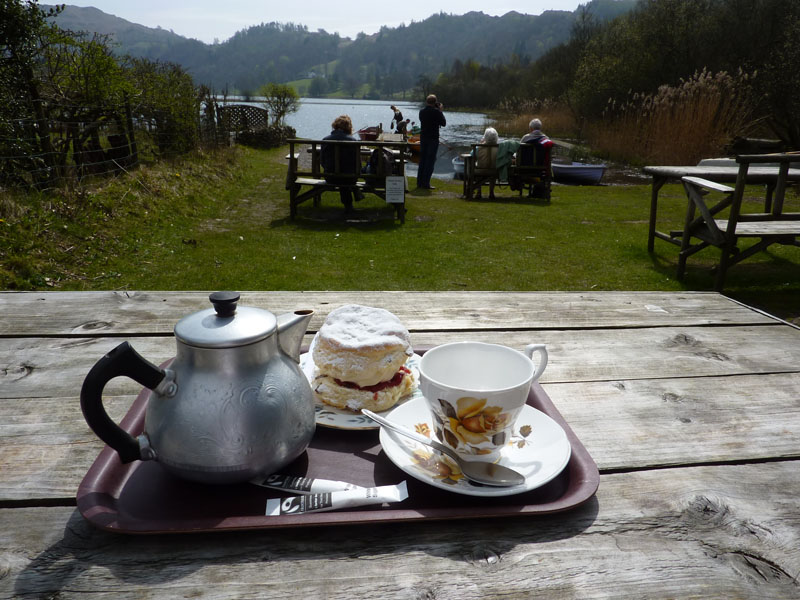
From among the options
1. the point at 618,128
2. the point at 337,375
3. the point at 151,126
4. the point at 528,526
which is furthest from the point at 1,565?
the point at 618,128

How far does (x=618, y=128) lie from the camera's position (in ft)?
48.2

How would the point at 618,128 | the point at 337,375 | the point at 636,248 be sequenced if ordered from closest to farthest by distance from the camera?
Result: the point at 337,375 → the point at 636,248 → the point at 618,128

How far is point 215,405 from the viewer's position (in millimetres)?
722

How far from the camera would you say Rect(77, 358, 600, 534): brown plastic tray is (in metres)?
0.70

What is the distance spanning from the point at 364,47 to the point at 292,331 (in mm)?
193668

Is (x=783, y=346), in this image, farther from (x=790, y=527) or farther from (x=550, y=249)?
(x=550, y=249)

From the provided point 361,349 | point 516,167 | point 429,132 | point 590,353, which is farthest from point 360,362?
point 429,132

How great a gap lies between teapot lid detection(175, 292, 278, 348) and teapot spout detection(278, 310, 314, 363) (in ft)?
0.13

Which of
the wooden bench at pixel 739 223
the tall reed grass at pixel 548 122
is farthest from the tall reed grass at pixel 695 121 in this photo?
the tall reed grass at pixel 548 122

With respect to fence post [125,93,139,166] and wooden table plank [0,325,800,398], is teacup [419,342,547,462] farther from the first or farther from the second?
fence post [125,93,139,166]

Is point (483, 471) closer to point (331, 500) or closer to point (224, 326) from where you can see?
point (331, 500)

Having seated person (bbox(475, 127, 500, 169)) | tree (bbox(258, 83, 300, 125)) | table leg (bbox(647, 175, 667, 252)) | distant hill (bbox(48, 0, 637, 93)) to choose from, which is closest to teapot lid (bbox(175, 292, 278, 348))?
table leg (bbox(647, 175, 667, 252))

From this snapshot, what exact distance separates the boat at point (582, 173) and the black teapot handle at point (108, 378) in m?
12.3

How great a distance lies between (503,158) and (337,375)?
981cm
